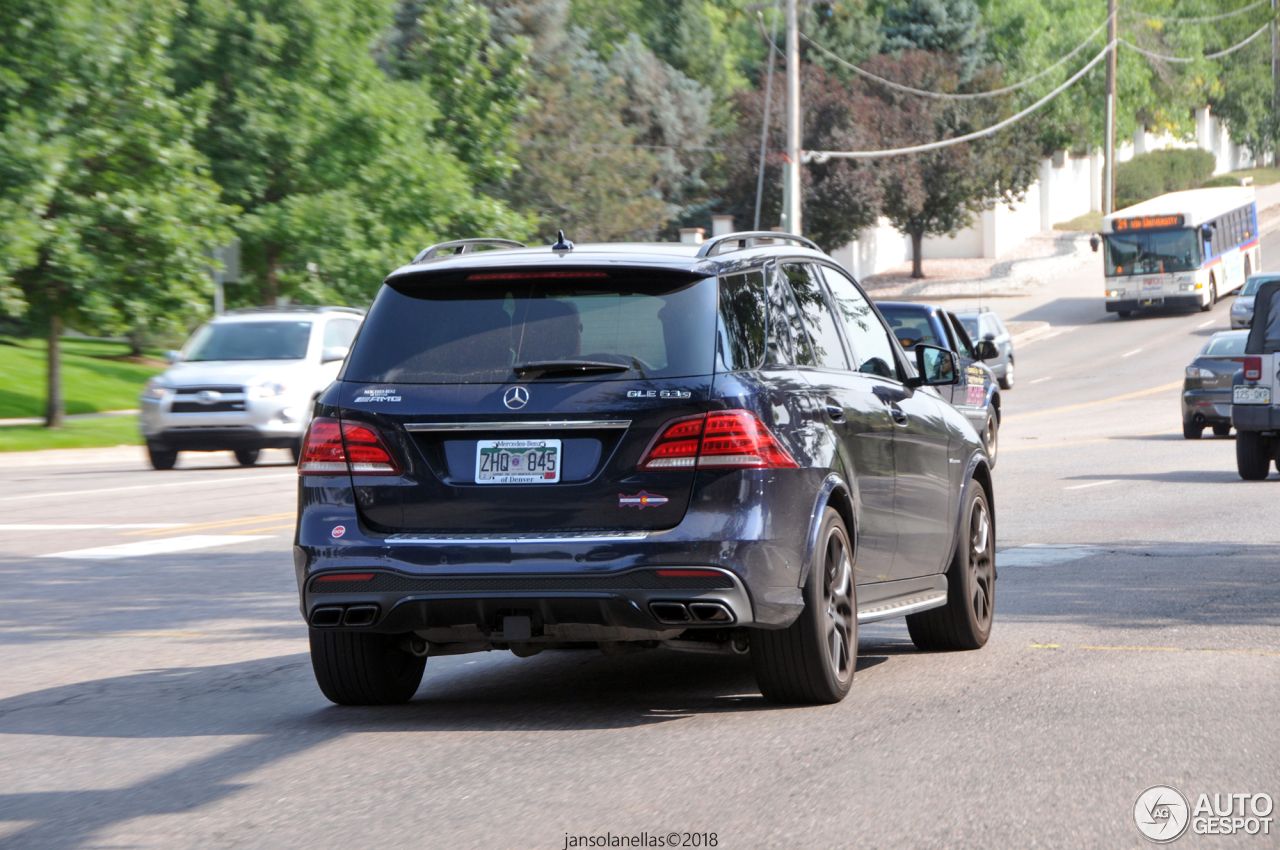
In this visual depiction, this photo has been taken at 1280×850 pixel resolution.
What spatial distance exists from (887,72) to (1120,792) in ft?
212

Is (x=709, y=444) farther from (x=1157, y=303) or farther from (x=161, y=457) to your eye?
(x=1157, y=303)

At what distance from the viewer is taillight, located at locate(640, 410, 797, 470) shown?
19.7 feet

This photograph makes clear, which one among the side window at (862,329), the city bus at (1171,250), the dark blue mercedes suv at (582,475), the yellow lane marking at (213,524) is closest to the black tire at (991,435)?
the yellow lane marking at (213,524)

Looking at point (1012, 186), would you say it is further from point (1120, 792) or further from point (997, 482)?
point (1120, 792)

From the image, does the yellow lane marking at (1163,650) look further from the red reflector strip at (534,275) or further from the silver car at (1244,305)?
the silver car at (1244,305)

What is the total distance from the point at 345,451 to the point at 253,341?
1669cm

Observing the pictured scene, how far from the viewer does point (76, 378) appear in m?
35.1

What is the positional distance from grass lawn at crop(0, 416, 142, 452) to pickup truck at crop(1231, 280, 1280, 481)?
15243 mm

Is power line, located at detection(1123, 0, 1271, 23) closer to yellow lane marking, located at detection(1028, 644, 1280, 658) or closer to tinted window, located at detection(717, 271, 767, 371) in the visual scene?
yellow lane marking, located at detection(1028, 644, 1280, 658)

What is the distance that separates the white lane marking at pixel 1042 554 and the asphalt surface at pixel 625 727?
0.06 meters

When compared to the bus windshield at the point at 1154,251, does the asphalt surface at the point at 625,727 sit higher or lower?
higher

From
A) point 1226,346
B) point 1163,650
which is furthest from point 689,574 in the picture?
point 1226,346

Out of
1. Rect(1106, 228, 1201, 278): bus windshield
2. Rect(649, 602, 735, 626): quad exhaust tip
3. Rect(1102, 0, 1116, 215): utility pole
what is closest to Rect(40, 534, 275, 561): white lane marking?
Rect(649, 602, 735, 626): quad exhaust tip

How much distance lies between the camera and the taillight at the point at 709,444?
5.99m
